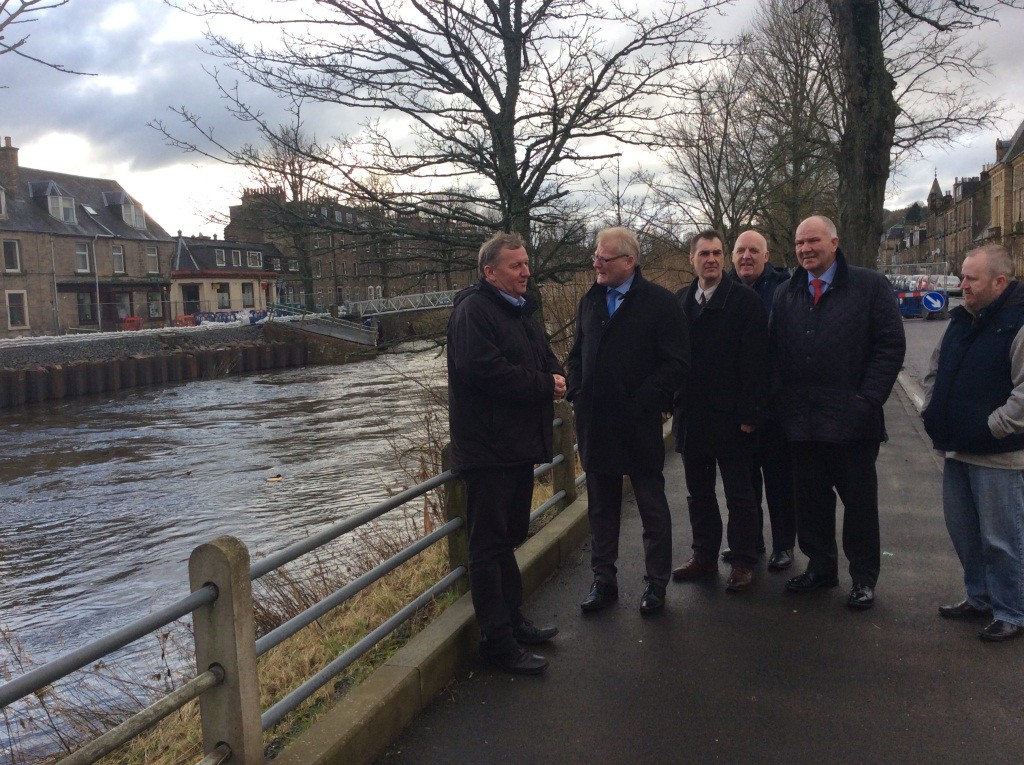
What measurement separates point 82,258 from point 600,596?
5546 cm

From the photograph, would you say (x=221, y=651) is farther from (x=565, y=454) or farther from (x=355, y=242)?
(x=355, y=242)

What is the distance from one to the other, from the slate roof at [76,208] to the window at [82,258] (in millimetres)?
646

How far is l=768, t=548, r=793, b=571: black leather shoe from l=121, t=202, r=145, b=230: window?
59.9 m

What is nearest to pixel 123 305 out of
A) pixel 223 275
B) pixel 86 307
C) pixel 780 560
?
pixel 86 307

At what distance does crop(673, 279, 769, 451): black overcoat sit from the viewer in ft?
16.5

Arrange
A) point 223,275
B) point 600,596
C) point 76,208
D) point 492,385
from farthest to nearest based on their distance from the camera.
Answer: point 223,275 → point 76,208 → point 600,596 → point 492,385

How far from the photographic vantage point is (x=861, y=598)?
4797mm

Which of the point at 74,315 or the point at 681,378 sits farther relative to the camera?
the point at 74,315

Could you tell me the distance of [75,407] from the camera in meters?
31.4

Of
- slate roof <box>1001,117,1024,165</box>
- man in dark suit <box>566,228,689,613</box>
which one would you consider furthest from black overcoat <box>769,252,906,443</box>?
slate roof <box>1001,117,1024,165</box>

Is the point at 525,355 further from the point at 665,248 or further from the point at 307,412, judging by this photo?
the point at 307,412

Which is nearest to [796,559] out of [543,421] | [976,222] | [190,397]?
[543,421]

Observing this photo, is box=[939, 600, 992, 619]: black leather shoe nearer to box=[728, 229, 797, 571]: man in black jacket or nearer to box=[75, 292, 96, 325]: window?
box=[728, 229, 797, 571]: man in black jacket

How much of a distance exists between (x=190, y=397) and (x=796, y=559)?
30641 mm
